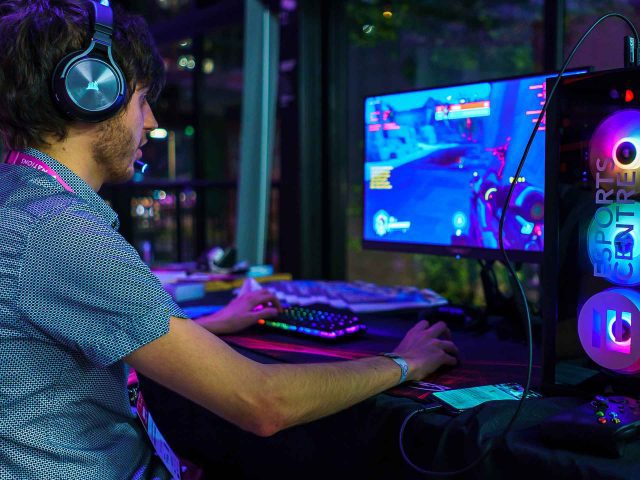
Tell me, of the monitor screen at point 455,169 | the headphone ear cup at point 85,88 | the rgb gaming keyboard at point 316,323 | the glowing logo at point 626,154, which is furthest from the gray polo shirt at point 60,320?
the monitor screen at point 455,169

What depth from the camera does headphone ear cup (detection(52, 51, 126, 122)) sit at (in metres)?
0.86

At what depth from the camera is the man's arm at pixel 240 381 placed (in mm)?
774

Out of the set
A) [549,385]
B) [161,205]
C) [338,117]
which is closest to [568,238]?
[549,385]

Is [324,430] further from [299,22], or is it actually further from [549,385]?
[299,22]

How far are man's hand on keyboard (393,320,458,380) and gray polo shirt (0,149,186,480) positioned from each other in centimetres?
41

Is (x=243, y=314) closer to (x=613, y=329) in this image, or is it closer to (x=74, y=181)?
(x=74, y=181)

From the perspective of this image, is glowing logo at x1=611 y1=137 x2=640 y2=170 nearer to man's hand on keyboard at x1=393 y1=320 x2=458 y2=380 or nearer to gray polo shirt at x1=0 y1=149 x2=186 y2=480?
man's hand on keyboard at x1=393 y1=320 x2=458 y2=380

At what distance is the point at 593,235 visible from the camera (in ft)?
2.92

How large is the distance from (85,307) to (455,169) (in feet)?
3.02

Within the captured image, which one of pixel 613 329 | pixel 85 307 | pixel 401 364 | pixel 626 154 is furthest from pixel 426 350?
pixel 85 307

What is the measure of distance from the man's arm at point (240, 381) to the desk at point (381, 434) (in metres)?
0.10

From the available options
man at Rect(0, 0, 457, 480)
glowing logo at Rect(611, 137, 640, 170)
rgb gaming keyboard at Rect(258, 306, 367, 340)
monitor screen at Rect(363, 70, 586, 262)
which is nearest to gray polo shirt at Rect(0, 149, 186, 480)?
man at Rect(0, 0, 457, 480)

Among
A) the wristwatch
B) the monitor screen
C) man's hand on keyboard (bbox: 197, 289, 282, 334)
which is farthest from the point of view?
man's hand on keyboard (bbox: 197, 289, 282, 334)

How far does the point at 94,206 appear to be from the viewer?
91cm
